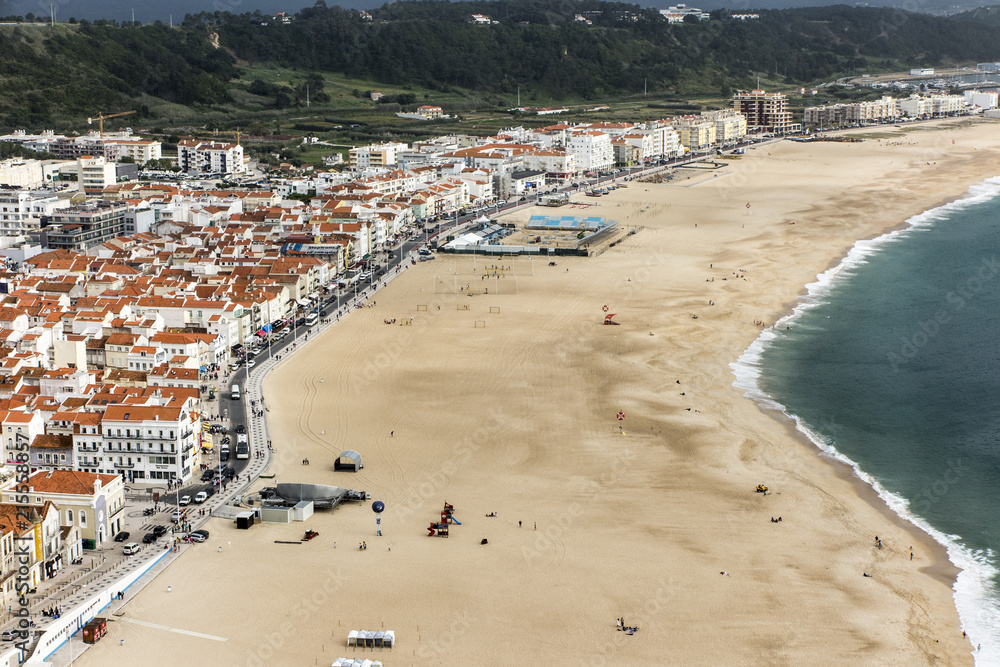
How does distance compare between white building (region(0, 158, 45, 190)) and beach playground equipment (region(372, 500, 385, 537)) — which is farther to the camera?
white building (region(0, 158, 45, 190))

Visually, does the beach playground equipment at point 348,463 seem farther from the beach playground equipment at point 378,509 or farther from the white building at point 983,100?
the white building at point 983,100

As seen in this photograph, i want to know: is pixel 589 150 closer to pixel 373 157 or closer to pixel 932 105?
Result: pixel 373 157

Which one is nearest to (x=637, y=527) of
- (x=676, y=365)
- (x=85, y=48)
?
(x=676, y=365)

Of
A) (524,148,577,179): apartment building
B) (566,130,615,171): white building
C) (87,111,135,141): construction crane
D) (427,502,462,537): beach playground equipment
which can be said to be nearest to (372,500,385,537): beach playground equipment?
(427,502,462,537): beach playground equipment

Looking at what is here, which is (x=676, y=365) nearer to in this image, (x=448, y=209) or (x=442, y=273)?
(x=442, y=273)

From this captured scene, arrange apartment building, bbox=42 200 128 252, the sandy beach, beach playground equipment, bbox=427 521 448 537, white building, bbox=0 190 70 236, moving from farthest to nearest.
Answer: white building, bbox=0 190 70 236, apartment building, bbox=42 200 128 252, beach playground equipment, bbox=427 521 448 537, the sandy beach

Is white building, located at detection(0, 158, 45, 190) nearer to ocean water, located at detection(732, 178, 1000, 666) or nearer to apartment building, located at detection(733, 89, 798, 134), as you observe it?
ocean water, located at detection(732, 178, 1000, 666)

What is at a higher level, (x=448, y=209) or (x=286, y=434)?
(x=448, y=209)
